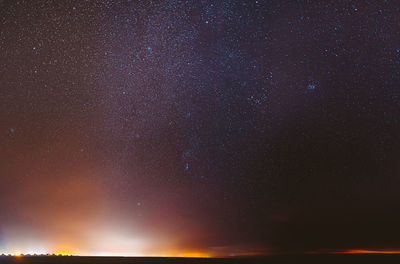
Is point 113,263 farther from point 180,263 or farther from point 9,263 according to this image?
point 9,263

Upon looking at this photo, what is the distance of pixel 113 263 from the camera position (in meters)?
12.6

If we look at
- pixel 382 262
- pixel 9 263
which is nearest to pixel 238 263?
pixel 382 262

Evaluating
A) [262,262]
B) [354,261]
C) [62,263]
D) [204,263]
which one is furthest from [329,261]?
[62,263]

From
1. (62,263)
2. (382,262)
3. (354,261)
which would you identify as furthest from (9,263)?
(382,262)

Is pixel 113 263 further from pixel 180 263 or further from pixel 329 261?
pixel 329 261

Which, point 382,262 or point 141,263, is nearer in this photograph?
point 382,262

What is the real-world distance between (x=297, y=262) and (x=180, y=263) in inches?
194

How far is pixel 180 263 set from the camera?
11852 mm

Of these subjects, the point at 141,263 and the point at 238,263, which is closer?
the point at 238,263

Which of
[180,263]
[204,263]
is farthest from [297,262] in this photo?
[180,263]

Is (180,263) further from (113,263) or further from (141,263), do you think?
(113,263)

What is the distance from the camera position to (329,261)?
1220 cm

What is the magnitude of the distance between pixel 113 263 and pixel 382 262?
10895 millimetres

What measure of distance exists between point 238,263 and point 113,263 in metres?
5.36
